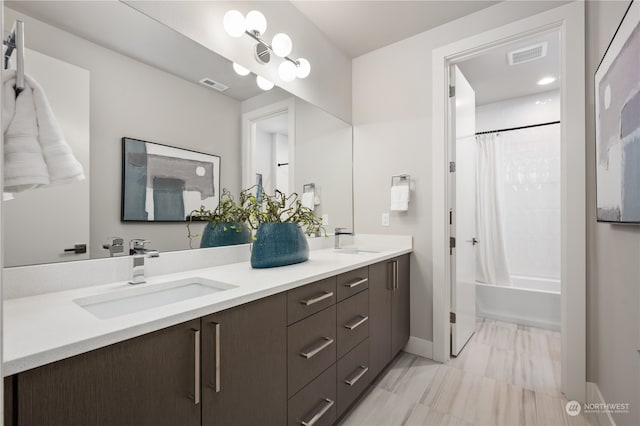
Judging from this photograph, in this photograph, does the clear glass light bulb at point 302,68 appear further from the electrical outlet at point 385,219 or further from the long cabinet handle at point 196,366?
the long cabinet handle at point 196,366

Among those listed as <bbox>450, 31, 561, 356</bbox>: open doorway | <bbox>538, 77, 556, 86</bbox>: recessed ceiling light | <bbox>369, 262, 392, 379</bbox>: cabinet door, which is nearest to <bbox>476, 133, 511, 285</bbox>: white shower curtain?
<bbox>450, 31, 561, 356</bbox>: open doorway

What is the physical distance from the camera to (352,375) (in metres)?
1.56

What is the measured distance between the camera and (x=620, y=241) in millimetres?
1255

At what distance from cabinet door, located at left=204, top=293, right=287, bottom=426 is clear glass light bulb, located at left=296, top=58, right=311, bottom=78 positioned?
4.99 ft

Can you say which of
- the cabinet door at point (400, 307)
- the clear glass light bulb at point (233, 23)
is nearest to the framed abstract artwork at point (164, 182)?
the clear glass light bulb at point (233, 23)

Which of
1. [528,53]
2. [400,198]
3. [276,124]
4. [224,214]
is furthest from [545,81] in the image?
[224,214]

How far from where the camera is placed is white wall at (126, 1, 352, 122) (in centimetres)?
139

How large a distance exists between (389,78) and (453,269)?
62.9 inches

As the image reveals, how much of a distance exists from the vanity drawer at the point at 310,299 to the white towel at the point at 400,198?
1.07 metres

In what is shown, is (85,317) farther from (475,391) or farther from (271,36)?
(475,391)

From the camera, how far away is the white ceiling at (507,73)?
2.53 m

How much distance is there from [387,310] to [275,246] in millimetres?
941

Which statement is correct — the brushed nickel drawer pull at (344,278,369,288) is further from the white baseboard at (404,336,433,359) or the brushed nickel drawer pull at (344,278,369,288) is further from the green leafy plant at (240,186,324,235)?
the white baseboard at (404,336,433,359)

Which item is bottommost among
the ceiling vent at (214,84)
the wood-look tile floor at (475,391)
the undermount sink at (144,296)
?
the wood-look tile floor at (475,391)
